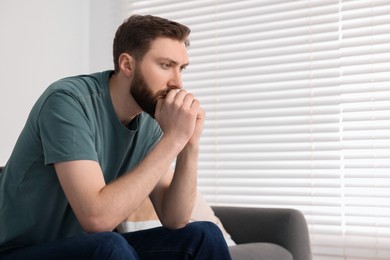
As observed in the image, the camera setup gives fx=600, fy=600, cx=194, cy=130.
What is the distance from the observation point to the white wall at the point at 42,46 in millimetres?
3047

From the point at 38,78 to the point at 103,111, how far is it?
175cm

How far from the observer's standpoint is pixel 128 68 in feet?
5.76

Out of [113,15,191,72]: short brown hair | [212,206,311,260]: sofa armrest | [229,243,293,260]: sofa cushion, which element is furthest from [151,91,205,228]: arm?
[212,206,311,260]: sofa armrest

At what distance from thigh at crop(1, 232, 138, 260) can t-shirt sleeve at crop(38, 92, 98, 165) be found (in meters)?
0.21

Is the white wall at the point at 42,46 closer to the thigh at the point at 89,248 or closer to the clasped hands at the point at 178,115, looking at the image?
the clasped hands at the point at 178,115

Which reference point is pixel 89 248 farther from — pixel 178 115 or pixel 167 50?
pixel 167 50

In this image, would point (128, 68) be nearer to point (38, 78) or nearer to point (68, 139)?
point (68, 139)

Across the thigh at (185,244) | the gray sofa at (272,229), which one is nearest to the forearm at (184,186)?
the thigh at (185,244)

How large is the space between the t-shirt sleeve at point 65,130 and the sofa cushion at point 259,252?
0.73 metres

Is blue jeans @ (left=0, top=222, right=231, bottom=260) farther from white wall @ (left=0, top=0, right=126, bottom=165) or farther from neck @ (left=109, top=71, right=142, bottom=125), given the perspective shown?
white wall @ (left=0, top=0, right=126, bottom=165)

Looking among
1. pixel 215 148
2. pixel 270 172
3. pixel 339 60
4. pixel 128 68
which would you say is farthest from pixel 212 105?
pixel 128 68

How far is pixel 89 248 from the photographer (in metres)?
1.35

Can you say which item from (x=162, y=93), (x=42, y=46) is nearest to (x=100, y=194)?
(x=162, y=93)

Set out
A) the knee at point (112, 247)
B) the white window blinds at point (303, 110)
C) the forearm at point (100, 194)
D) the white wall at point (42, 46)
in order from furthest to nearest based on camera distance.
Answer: the white wall at point (42, 46), the white window blinds at point (303, 110), the forearm at point (100, 194), the knee at point (112, 247)
